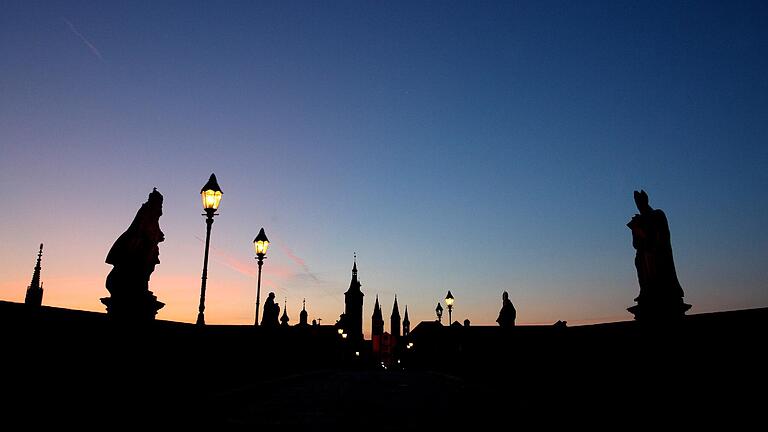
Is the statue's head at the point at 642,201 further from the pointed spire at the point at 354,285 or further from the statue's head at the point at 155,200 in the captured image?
the pointed spire at the point at 354,285

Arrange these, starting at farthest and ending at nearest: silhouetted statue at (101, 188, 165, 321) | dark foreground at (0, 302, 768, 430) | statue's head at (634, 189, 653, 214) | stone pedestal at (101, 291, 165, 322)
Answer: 1. statue's head at (634, 189, 653, 214)
2. silhouetted statue at (101, 188, 165, 321)
3. stone pedestal at (101, 291, 165, 322)
4. dark foreground at (0, 302, 768, 430)

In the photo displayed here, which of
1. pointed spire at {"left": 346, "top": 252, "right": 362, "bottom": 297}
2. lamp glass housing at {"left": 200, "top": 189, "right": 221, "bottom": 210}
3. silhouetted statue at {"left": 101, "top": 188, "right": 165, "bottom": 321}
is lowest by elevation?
silhouetted statue at {"left": 101, "top": 188, "right": 165, "bottom": 321}

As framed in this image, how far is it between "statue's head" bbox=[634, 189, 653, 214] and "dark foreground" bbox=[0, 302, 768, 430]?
2920 millimetres

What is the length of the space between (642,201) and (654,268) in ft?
5.74

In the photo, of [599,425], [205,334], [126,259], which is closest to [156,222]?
[126,259]

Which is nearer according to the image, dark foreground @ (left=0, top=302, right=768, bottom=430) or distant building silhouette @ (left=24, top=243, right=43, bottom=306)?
dark foreground @ (left=0, top=302, right=768, bottom=430)

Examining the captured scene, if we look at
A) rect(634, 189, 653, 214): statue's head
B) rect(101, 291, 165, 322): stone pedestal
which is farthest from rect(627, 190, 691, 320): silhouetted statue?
rect(101, 291, 165, 322): stone pedestal

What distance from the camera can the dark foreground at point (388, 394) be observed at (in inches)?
330

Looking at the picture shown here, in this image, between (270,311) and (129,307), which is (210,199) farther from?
(270,311)

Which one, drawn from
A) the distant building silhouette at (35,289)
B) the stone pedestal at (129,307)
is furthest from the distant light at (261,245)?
the distant building silhouette at (35,289)

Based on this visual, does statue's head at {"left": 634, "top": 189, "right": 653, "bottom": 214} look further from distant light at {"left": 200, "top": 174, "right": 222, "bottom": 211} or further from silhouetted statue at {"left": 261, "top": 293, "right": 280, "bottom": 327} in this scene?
silhouetted statue at {"left": 261, "top": 293, "right": 280, "bottom": 327}

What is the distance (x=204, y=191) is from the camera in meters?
17.2

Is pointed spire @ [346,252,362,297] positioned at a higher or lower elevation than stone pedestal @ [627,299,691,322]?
higher

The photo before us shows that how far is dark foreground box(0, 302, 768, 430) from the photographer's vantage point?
8375 millimetres
